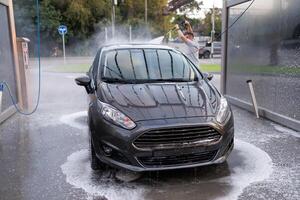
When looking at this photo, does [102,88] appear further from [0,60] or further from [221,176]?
[0,60]

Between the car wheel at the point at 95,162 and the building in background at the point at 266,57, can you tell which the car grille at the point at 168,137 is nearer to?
the car wheel at the point at 95,162

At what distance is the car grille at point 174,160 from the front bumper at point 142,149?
11 millimetres

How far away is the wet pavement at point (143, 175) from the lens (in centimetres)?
Answer: 405

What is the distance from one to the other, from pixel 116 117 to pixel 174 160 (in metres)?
0.83

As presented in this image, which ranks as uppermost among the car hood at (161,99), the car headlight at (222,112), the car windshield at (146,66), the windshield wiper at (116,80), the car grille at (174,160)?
the car windshield at (146,66)

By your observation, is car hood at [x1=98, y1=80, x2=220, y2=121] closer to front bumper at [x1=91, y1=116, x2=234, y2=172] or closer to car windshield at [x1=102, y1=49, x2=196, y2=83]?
front bumper at [x1=91, y1=116, x2=234, y2=172]

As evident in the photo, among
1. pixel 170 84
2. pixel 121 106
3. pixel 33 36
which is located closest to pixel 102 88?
pixel 121 106

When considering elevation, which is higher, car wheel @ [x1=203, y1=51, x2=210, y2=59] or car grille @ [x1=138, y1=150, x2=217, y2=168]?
car grille @ [x1=138, y1=150, x2=217, y2=168]

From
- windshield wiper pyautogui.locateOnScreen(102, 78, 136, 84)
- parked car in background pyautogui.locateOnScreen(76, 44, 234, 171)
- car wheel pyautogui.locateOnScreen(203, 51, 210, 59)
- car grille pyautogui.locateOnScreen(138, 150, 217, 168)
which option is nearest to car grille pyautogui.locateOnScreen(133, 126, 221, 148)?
parked car in background pyautogui.locateOnScreen(76, 44, 234, 171)

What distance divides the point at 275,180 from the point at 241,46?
4.71m

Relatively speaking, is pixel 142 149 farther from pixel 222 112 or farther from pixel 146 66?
pixel 146 66

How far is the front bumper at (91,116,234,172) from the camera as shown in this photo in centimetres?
404

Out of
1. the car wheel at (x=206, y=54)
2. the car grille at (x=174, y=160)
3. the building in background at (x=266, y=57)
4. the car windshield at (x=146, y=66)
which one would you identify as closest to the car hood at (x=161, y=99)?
the car windshield at (x=146, y=66)

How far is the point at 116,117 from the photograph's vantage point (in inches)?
166
